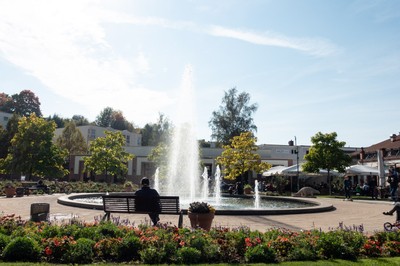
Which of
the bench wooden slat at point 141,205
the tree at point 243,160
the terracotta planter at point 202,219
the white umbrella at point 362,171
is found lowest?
the terracotta planter at point 202,219

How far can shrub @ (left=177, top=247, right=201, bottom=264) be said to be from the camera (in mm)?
6355

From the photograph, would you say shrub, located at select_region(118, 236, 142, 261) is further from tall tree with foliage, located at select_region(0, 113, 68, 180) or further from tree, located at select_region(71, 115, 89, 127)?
tree, located at select_region(71, 115, 89, 127)

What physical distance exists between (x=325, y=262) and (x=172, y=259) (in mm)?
2727

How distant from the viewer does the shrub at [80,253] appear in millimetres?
6227

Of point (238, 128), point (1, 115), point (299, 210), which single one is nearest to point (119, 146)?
point (238, 128)

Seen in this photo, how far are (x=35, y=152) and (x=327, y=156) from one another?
28647 millimetres

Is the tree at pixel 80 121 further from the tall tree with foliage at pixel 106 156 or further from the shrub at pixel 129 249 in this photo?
the shrub at pixel 129 249

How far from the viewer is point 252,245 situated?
22.5 feet

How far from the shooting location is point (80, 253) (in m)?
6.27

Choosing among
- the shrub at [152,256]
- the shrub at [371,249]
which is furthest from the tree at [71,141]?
the shrub at [371,249]

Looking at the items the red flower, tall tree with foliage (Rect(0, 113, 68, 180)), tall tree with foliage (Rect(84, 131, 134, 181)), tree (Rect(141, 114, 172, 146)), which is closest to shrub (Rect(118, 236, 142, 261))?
the red flower

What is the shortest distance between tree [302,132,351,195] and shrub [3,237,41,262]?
104 feet

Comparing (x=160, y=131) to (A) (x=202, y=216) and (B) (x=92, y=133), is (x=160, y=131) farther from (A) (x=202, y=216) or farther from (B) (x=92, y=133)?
(A) (x=202, y=216)

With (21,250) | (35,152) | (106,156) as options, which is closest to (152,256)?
(21,250)
